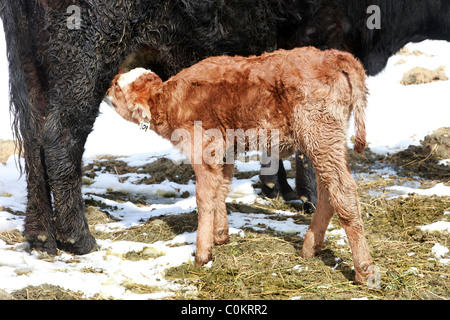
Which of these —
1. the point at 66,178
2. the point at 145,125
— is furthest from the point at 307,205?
the point at 66,178

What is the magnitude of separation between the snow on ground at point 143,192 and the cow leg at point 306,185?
401 millimetres

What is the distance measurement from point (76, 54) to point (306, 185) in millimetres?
2339

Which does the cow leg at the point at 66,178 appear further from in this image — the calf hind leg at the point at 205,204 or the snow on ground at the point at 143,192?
the calf hind leg at the point at 205,204

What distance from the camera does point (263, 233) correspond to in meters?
3.61

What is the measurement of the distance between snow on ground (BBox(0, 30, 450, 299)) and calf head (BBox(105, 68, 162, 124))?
97 centimetres

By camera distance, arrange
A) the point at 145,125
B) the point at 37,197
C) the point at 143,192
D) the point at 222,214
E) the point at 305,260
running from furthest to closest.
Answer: the point at 143,192 → the point at 37,197 → the point at 222,214 → the point at 145,125 → the point at 305,260

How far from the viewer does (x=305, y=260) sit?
3.05 m

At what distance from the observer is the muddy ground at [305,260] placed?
8.70 ft

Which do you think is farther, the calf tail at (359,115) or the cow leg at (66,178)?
the cow leg at (66,178)

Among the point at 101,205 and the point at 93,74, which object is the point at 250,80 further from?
the point at 101,205

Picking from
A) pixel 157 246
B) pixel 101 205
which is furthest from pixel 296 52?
pixel 101 205

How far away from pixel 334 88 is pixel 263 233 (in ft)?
4.40

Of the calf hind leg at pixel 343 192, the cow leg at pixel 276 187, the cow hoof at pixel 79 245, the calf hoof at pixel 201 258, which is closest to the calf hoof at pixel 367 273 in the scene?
the calf hind leg at pixel 343 192

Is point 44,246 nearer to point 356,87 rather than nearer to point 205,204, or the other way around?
point 205,204
